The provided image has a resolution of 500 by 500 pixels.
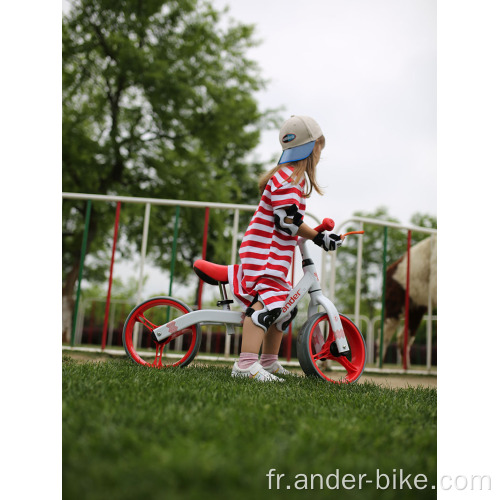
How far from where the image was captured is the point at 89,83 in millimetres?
9727

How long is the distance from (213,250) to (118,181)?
92.1 inches

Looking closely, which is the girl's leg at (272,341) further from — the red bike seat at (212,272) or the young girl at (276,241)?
the red bike seat at (212,272)

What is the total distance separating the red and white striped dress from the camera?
6.88ft

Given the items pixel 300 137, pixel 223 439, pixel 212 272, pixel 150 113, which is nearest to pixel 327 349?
pixel 212 272

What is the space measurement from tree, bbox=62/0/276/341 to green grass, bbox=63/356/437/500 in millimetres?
7334

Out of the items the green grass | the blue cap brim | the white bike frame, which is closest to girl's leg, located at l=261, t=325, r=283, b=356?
the white bike frame

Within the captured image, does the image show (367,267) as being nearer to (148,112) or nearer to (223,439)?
(148,112)

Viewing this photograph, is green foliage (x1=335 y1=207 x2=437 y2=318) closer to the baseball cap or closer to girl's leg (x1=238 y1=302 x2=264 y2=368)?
the baseball cap

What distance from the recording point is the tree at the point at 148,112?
900 centimetres
